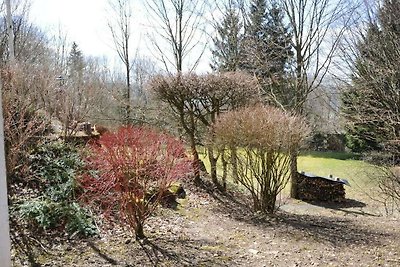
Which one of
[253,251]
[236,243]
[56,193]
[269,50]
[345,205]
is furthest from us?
[269,50]

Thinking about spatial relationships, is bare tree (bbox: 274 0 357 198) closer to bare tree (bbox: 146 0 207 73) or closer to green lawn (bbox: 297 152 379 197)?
green lawn (bbox: 297 152 379 197)

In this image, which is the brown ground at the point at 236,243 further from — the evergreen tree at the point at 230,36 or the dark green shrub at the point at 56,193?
the evergreen tree at the point at 230,36

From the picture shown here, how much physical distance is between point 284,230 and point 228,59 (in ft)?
20.7

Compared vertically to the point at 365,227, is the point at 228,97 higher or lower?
higher

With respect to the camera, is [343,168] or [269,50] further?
[343,168]

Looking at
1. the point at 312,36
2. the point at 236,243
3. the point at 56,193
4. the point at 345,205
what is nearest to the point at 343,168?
the point at 345,205

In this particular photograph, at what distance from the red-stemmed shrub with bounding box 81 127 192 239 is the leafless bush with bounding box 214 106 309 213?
1527 mm

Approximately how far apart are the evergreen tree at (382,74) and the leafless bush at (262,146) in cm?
285

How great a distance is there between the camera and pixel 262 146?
18.2 ft

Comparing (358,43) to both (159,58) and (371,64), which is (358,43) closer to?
(371,64)

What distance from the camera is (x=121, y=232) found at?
4.50 metres

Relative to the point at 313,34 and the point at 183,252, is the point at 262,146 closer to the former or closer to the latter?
the point at 183,252

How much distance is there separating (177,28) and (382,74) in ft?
15.7

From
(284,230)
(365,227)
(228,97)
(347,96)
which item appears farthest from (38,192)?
(347,96)
